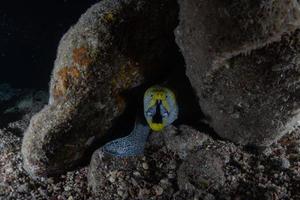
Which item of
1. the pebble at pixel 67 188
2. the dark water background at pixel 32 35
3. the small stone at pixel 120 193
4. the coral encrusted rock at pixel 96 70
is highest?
the dark water background at pixel 32 35

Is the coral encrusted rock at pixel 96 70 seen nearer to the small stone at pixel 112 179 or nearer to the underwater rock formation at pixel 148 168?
the underwater rock formation at pixel 148 168

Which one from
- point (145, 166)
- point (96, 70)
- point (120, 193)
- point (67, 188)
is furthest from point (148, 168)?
point (96, 70)

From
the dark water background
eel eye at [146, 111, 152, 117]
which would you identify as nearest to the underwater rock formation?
eel eye at [146, 111, 152, 117]

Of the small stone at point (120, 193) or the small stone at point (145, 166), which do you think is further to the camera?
the small stone at point (145, 166)

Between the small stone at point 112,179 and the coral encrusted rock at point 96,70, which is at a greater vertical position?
the coral encrusted rock at point 96,70

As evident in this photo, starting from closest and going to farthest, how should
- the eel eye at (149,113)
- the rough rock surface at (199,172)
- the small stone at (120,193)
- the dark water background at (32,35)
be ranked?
the rough rock surface at (199,172) < the small stone at (120,193) < the eel eye at (149,113) < the dark water background at (32,35)

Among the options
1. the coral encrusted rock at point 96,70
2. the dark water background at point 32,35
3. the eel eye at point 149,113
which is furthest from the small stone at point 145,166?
the dark water background at point 32,35

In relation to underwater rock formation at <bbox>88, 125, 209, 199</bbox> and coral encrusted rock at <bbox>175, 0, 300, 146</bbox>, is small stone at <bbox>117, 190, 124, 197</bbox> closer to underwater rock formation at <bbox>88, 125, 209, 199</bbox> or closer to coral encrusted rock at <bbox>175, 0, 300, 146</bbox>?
underwater rock formation at <bbox>88, 125, 209, 199</bbox>
